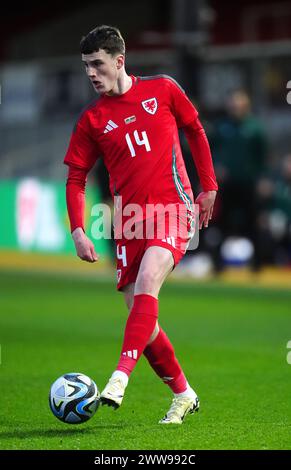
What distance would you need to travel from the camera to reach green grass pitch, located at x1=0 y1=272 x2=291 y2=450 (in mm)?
5684

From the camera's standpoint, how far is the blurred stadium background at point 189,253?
6.82 metres

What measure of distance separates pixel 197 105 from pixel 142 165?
11.3 metres

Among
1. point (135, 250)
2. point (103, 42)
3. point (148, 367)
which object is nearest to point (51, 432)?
point (135, 250)

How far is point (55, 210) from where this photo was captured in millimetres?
20875

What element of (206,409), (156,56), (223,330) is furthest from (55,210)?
(206,409)

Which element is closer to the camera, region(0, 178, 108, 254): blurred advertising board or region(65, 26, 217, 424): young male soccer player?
region(65, 26, 217, 424): young male soccer player

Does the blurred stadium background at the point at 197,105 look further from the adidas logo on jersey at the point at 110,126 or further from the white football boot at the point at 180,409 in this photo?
the white football boot at the point at 180,409

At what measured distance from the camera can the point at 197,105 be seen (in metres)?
17.4

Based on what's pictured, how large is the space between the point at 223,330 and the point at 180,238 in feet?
16.0

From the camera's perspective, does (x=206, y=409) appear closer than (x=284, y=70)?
Yes

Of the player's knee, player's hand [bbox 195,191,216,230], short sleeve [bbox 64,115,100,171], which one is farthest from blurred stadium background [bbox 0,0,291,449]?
short sleeve [bbox 64,115,100,171]

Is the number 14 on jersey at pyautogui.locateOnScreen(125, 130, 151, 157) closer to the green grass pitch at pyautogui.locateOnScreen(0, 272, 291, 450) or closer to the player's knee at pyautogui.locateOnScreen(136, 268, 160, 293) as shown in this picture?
the player's knee at pyautogui.locateOnScreen(136, 268, 160, 293)

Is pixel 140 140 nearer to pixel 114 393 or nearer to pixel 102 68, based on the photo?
pixel 102 68
